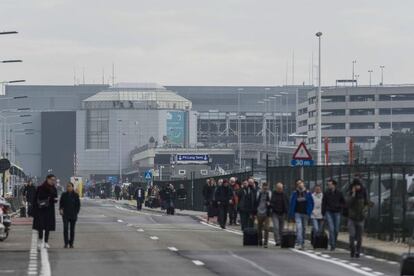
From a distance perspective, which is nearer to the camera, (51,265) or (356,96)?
(51,265)

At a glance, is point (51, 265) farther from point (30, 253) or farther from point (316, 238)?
Answer: point (316, 238)

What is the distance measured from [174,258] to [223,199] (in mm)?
Result: 19159

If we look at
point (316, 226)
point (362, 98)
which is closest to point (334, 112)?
point (362, 98)

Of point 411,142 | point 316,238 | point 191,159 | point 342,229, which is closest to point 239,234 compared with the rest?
point 342,229

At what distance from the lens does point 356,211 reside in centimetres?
3428

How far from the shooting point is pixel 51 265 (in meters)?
29.3

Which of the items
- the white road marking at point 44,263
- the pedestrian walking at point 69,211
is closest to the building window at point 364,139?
the pedestrian walking at point 69,211

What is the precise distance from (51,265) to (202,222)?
30.1m

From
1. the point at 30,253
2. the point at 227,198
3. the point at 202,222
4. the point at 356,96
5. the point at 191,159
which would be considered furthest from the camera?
the point at 356,96

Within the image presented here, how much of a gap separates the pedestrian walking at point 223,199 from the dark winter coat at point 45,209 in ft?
48.5

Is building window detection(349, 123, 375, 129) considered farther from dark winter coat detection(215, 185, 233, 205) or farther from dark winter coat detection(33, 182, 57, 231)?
dark winter coat detection(33, 182, 57, 231)

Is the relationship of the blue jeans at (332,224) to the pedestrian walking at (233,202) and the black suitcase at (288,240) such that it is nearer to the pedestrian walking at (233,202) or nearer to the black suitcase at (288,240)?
the black suitcase at (288,240)

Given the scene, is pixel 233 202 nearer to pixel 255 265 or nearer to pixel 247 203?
pixel 247 203

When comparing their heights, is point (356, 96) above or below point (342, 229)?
above
